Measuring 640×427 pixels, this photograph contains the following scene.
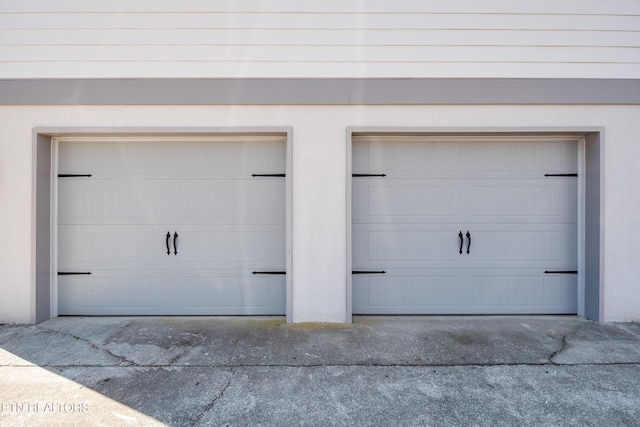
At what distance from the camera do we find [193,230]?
4094mm

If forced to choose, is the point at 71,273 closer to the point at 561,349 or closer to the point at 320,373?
the point at 320,373

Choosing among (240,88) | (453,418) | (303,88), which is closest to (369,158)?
(303,88)

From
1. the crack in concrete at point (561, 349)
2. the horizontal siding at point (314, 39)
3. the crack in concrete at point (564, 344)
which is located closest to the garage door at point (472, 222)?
the crack in concrete at point (564, 344)

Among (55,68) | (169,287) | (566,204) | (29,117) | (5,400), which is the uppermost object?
(55,68)

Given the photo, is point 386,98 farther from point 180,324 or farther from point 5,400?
point 5,400

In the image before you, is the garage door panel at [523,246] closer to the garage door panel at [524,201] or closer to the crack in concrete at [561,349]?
the garage door panel at [524,201]

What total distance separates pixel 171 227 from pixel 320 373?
100 inches

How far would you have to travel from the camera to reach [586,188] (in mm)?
4035

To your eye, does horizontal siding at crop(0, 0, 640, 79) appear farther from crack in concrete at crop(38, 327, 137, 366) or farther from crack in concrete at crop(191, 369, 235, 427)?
crack in concrete at crop(191, 369, 235, 427)

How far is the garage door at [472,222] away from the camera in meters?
4.12

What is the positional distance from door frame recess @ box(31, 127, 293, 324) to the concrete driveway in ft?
1.25

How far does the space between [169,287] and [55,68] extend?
285 cm

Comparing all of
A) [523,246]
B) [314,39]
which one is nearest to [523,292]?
[523,246]

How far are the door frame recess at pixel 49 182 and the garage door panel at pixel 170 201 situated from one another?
21 cm
